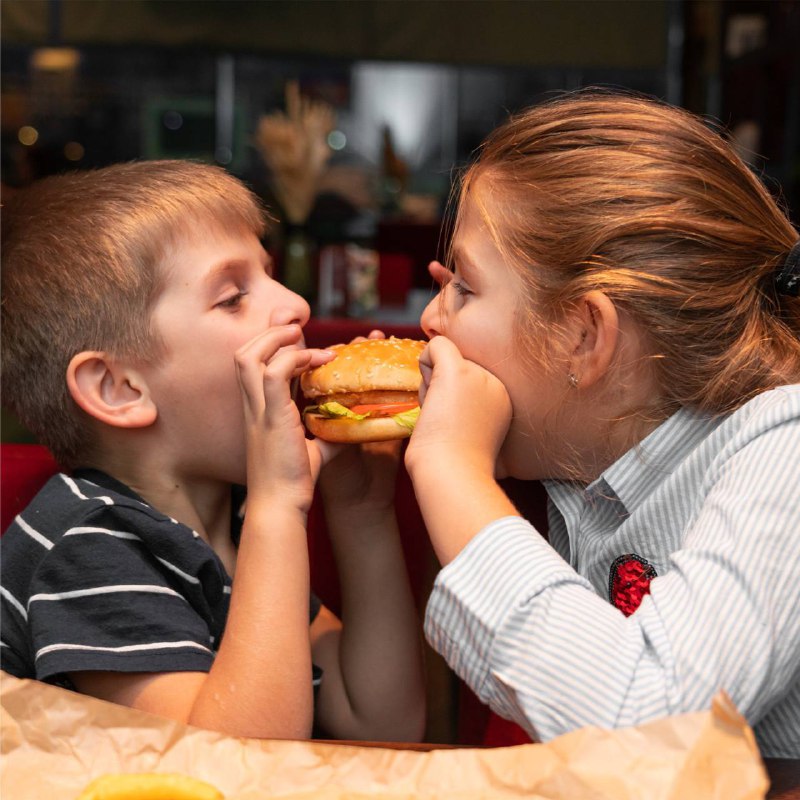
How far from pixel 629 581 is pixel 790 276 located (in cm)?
46

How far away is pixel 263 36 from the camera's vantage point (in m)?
7.40

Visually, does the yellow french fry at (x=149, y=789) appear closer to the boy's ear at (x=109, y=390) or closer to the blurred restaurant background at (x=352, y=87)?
the boy's ear at (x=109, y=390)

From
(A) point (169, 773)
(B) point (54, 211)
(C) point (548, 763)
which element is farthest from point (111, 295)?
(C) point (548, 763)

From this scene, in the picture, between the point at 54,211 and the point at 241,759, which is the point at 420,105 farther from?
the point at 241,759

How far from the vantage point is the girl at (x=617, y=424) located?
1003mm

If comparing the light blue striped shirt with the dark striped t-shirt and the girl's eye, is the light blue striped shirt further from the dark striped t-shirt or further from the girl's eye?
the girl's eye

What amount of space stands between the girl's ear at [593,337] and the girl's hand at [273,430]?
393mm

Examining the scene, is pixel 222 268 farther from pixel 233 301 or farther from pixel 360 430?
pixel 360 430

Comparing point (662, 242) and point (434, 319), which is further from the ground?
point (662, 242)

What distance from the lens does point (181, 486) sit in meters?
1.54

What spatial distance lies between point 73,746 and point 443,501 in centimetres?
46

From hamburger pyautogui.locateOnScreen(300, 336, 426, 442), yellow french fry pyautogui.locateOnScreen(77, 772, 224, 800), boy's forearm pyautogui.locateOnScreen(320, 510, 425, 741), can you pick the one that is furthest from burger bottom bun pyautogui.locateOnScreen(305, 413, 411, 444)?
yellow french fry pyautogui.locateOnScreen(77, 772, 224, 800)

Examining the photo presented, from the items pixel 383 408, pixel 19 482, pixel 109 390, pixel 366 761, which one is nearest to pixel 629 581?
pixel 383 408

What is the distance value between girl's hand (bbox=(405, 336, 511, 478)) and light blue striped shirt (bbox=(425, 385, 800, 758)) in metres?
0.13
